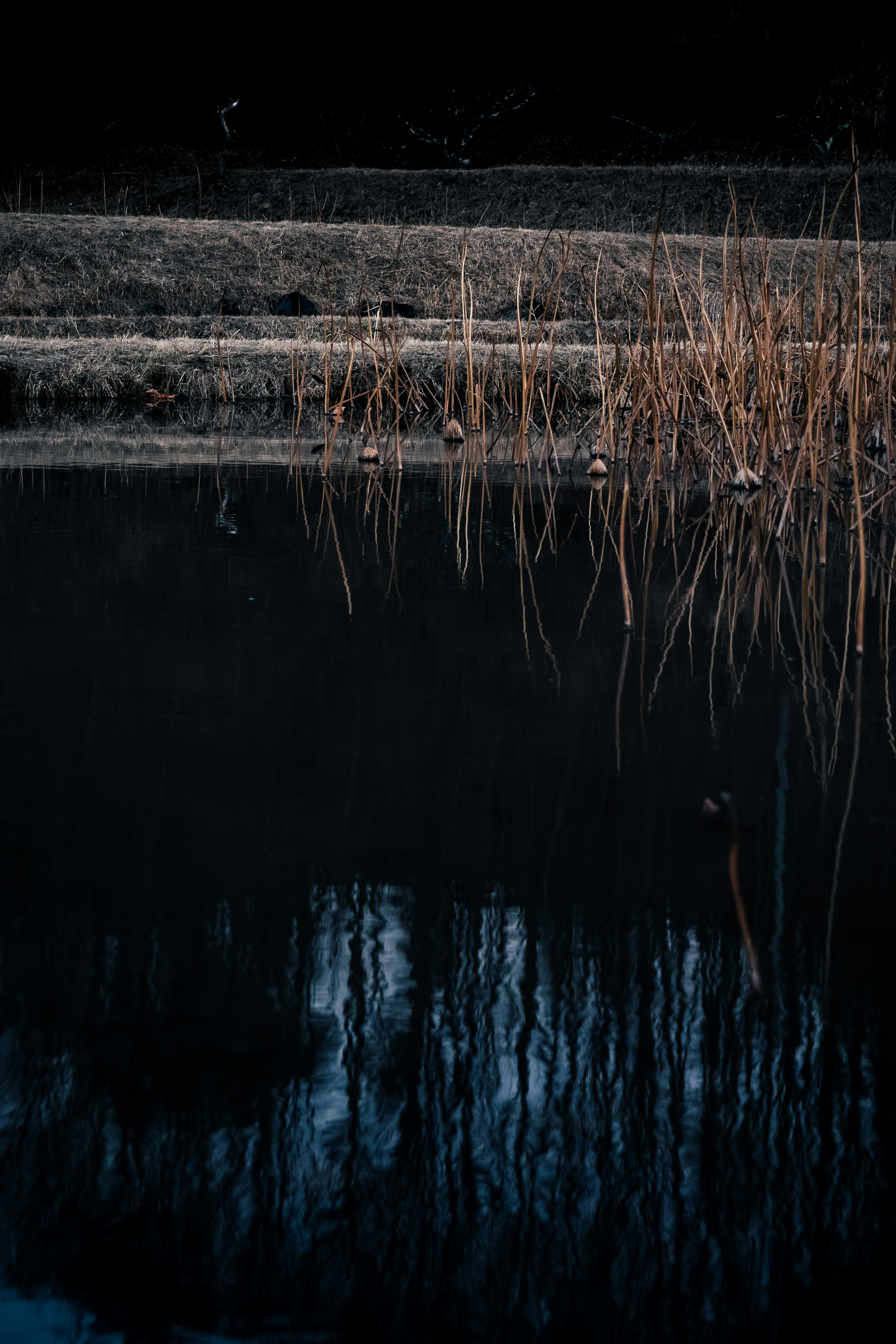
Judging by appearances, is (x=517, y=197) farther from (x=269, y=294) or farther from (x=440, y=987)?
(x=440, y=987)

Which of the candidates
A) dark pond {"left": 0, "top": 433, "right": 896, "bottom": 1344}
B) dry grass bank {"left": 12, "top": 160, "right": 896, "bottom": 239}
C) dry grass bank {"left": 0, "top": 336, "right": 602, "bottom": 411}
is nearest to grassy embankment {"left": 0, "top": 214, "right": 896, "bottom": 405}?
dry grass bank {"left": 0, "top": 336, "right": 602, "bottom": 411}

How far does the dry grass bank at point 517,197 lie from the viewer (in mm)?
12227

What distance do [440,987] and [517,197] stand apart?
1366 cm

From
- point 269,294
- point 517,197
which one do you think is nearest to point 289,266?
point 269,294

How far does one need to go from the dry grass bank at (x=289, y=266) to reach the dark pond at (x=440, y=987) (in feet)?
22.1

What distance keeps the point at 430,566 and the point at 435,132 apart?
19.9 m

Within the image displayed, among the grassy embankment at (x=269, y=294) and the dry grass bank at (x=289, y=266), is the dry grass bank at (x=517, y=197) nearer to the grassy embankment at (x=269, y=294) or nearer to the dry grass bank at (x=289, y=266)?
the grassy embankment at (x=269, y=294)

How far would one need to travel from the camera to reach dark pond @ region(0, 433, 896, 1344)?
462mm

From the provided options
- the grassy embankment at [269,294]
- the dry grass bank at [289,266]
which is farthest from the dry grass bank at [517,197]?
the dry grass bank at [289,266]

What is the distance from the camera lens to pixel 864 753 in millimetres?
1026

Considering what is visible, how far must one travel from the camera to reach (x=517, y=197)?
43.0ft

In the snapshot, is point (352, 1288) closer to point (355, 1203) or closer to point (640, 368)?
point (355, 1203)

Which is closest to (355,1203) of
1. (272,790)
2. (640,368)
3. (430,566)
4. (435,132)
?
(272,790)

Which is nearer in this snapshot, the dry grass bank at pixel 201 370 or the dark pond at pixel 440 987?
the dark pond at pixel 440 987
